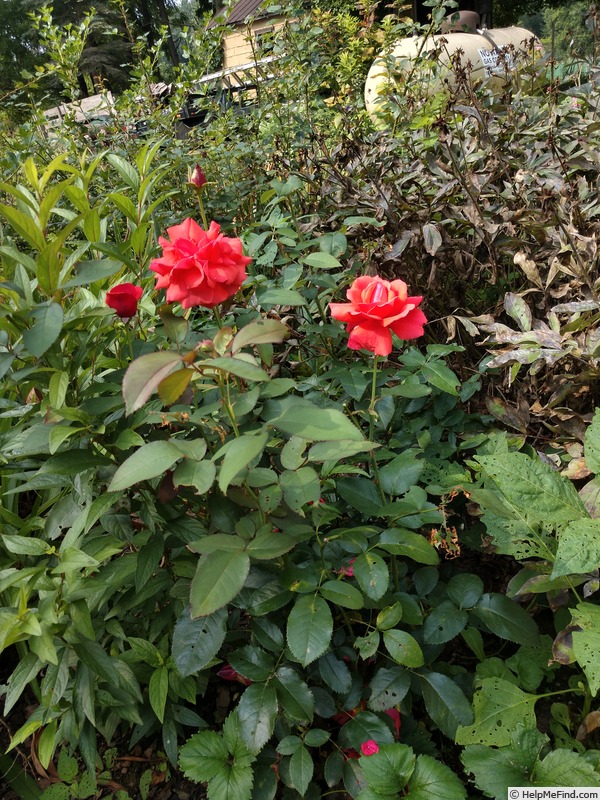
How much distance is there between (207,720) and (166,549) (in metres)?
0.47

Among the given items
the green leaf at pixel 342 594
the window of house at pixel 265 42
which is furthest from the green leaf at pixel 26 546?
the window of house at pixel 265 42

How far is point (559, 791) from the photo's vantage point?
3.05 feet

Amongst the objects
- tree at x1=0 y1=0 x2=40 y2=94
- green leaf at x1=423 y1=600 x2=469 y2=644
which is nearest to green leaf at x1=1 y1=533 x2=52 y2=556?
green leaf at x1=423 y1=600 x2=469 y2=644

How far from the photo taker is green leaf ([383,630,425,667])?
3.45 feet

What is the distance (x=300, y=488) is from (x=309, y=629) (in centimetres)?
26

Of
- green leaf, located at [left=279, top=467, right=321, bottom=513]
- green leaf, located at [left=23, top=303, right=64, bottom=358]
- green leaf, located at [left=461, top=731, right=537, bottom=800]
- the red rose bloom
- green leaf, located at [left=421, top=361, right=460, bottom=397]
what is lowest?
green leaf, located at [left=461, top=731, right=537, bottom=800]

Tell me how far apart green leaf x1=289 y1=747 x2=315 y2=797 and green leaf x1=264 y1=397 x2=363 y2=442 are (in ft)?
2.12

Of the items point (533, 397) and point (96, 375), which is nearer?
point (96, 375)

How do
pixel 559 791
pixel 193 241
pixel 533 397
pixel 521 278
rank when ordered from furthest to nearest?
1. pixel 521 278
2. pixel 533 397
3. pixel 193 241
4. pixel 559 791

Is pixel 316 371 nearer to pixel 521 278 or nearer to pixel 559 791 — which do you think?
pixel 521 278

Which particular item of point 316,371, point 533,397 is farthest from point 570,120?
point 316,371

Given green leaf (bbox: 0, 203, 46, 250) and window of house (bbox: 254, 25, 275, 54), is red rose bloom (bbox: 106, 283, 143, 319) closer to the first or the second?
green leaf (bbox: 0, 203, 46, 250)

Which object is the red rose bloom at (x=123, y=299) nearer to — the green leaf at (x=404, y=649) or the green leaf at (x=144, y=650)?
the green leaf at (x=144, y=650)

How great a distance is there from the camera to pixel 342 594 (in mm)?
1028
